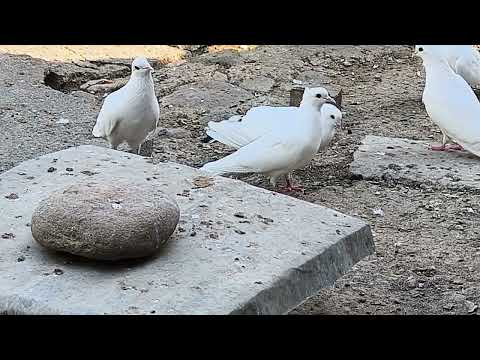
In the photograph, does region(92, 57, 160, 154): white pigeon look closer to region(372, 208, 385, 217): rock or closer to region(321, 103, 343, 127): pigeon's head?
region(321, 103, 343, 127): pigeon's head

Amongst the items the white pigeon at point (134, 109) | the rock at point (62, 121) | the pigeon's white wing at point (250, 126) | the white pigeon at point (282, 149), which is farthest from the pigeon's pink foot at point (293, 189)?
the rock at point (62, 121)

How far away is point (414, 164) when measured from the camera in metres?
4.23

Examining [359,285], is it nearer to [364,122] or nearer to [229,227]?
[229,227]

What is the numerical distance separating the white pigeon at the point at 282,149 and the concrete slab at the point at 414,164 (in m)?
0.43

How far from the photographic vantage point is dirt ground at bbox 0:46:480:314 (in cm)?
314

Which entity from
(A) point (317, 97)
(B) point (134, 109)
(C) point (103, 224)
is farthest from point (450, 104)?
(C) point (103, 224)

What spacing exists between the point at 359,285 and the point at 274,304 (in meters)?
0.80

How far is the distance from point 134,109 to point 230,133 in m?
0.46

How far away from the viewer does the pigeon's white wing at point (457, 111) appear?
425 cm

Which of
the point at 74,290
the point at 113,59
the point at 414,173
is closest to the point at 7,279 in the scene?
the point at 74,290

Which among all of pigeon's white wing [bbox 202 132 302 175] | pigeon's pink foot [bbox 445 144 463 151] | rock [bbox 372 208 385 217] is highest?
pigeon's white wing [bbox 202 132 302 175]

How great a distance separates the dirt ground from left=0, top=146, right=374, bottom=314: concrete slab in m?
0.32

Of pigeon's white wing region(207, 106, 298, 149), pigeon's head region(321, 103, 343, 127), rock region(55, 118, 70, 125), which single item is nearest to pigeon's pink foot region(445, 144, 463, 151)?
pigeon's head region(321, 103, 343, 127)

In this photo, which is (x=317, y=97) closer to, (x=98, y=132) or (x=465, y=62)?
(x=98, y=132)
